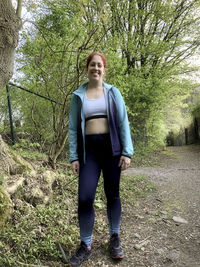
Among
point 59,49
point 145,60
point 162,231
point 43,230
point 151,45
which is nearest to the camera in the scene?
point 43,230

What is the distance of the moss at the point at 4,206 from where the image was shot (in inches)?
79.5

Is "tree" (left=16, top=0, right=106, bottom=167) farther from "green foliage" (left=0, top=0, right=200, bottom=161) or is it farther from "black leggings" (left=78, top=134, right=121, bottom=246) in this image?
"black leggings" (left=78, top=134, right=121, bottom=246)

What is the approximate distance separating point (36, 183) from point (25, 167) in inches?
14.1

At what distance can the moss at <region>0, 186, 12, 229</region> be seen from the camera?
2020 millimetres

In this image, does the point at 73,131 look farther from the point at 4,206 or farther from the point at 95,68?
the point at 4,206

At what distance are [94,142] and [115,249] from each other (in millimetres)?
1100

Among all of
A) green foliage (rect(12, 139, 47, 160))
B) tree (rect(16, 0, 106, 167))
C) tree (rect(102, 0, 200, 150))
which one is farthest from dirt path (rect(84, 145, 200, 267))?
tree (rect(102, 0, 200, 150))

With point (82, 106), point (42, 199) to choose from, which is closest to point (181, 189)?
point (42, 199)

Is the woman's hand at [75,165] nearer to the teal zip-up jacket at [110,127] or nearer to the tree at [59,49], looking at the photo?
the teal zip-up jacket at [110,127]

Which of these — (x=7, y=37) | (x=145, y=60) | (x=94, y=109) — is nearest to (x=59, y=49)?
(x=7, y=37)

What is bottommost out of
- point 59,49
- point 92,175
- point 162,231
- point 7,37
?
point 162,231

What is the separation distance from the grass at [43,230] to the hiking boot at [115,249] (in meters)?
0.40

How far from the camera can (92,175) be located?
1.95 meters

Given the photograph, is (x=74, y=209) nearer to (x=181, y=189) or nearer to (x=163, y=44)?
(x=181, y=189)
